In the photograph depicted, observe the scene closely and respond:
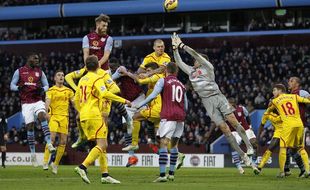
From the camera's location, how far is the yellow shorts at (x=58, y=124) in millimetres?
22438

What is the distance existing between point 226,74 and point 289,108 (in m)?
24.4

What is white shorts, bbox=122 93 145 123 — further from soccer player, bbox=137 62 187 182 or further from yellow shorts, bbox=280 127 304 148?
soccer player, bbox=137 62 187 182

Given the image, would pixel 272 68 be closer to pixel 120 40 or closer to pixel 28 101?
pixel 120 40

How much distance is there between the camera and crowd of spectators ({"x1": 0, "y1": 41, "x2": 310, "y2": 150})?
Answer: 3803cm

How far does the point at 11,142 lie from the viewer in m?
39.2

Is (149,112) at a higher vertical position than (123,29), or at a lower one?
lower

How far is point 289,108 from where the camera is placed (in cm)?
1936

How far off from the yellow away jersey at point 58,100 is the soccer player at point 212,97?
477cm

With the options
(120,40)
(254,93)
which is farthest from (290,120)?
(120,40)

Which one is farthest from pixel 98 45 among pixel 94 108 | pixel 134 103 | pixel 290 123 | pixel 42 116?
pixel 290 123

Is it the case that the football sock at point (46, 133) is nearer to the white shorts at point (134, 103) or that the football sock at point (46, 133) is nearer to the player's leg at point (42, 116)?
the player's leg at point (42, 116)

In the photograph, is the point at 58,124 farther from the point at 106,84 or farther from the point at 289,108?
the point at 289,108

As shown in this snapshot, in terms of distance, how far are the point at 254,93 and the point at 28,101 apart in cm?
1970

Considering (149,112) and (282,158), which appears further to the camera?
(149,112)
